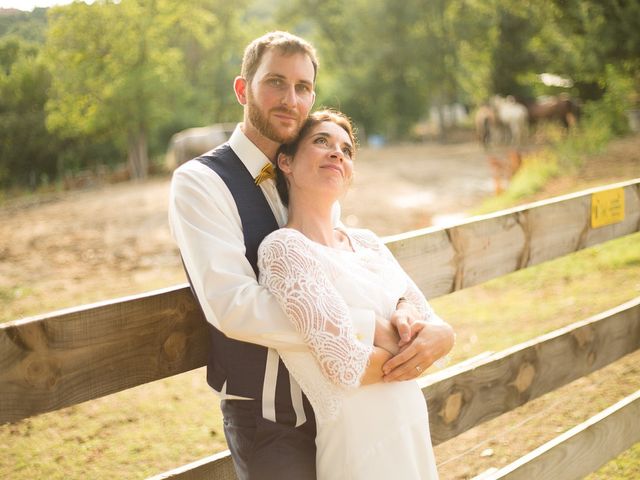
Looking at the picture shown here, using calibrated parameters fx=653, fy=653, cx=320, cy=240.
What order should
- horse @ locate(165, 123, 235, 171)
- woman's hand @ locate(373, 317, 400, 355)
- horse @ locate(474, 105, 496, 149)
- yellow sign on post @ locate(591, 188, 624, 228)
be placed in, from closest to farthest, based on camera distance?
woman's hand @ locate(373, 317, 400, 355) < yellow sign on post @ locate(591, 188, 624, 228) < horse @ locate(474, 105, 496, 149) < horse @ locate(165, 123, 235, 171)

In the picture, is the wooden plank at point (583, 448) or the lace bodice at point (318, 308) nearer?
the lace bodice at point (318, 308)

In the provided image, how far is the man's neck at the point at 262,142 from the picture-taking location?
1964mm

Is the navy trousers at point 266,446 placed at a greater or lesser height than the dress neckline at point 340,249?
lesser

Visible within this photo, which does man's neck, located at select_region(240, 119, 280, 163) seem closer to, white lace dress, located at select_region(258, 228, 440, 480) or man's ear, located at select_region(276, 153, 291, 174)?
man's ear, located at select_region(276, 153, 291, 174)

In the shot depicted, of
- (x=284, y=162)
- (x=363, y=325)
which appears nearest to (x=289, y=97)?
(x=284, y=162)

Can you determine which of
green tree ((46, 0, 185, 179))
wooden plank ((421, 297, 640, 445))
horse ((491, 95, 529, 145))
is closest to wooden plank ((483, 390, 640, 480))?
wooden plank ((421, 297, 640, 445))

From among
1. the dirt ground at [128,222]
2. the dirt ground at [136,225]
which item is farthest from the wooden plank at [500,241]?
the dirt ground at [128,222]

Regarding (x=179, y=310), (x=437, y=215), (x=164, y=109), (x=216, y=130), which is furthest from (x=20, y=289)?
(x=164, y=109)

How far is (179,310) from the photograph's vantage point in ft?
5.65

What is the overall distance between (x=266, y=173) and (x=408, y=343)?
0.63 metres

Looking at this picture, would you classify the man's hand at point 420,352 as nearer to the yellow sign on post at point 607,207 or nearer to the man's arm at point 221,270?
the man's arm at point 221,270

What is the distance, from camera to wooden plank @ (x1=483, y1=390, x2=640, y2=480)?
2264 millimetres

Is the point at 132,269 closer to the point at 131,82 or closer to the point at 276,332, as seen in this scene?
the point at 276,332

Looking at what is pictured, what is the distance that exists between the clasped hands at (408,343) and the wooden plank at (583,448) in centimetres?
71
